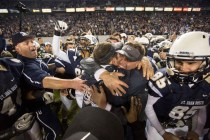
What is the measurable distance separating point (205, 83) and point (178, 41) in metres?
0.44

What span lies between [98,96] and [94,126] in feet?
4.66

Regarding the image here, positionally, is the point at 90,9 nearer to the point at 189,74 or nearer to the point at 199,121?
the point at 199,121

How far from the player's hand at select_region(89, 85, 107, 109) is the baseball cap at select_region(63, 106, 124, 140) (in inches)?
50.6

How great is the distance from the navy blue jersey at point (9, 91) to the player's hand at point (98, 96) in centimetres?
85

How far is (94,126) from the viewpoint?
81 cm

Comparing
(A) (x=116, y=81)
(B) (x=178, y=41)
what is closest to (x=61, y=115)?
(A) (x=116, y=81)

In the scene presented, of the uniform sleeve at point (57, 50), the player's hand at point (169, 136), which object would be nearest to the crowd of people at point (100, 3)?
the uniform sleeve at point (57, 50)

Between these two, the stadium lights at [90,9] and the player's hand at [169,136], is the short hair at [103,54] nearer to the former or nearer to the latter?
the player's hand at [169,136]

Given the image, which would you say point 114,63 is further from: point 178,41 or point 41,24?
point 41,24

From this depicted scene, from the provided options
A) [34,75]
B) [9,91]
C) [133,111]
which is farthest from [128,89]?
[9,91]

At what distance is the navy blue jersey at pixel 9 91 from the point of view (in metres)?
2.33

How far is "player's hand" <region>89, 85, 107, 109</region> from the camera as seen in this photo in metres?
2.18

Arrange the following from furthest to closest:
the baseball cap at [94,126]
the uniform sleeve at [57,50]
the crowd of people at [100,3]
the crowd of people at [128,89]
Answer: the crowd of people at [100,3]
the uniform sleeve at [57,50]
the crowd of people at [128,89]
the baseball cap at [94,126]

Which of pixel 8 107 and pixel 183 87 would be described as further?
pixel 8 107
